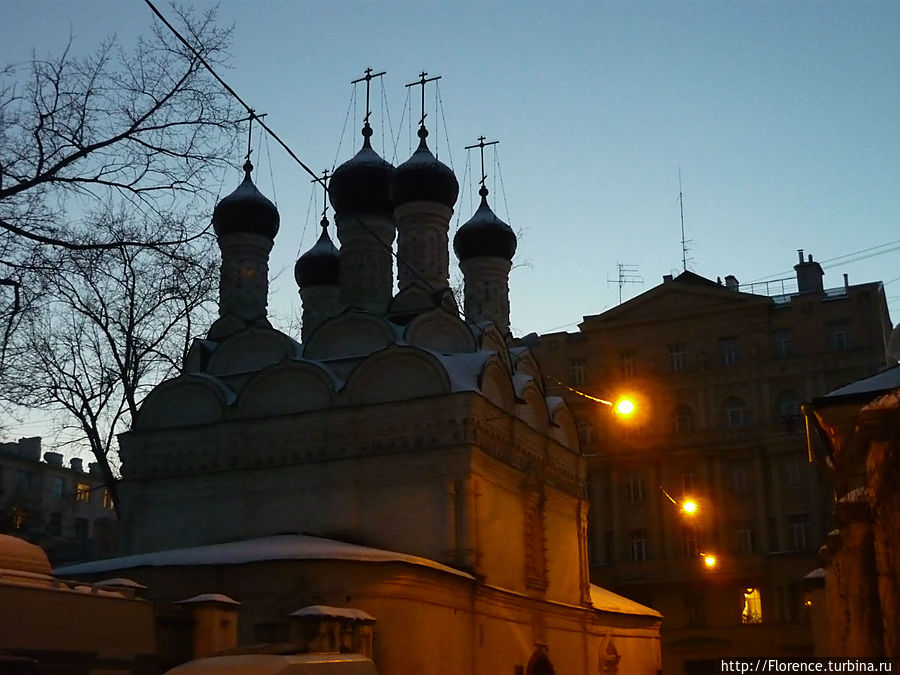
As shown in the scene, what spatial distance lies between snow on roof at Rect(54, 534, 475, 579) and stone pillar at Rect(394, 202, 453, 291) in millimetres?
5928

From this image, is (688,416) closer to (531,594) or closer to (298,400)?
(531,594)

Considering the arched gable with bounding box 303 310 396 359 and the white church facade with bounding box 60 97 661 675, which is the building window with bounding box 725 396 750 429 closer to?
the white church facade with bounding box 60 97 661 675

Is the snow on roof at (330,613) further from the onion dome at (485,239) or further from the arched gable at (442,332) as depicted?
the onion dome at (485,239)

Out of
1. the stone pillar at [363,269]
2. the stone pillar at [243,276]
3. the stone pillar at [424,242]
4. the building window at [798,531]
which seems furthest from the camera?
the building window at [798,531]

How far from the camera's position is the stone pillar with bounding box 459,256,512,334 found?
2108cm

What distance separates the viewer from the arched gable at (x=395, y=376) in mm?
16125

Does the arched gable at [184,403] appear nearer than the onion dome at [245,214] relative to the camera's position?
Yes

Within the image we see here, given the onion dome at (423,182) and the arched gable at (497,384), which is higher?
the onion dome at (423,182)

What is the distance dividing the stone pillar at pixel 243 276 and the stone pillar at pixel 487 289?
4230mm

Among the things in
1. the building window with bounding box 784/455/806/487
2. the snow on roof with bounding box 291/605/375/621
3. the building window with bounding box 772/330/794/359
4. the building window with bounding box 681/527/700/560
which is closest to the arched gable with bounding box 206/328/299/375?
the snow on roof with bounding box 291/605/375/621

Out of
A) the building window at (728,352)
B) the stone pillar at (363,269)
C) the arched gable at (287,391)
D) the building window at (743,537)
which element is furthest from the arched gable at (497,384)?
the building window at (728,352)

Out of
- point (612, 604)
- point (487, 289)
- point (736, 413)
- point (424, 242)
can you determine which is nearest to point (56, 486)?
point (487, 289)

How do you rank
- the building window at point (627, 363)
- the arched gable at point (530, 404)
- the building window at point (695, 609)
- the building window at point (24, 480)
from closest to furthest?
the arched gable at point (530, 404)
the building window at point (695, 609)
the building window at point (627, 363)
the building window at point (24, 480)

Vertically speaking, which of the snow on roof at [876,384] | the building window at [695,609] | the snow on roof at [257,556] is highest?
the snow on roof at [876,384]
